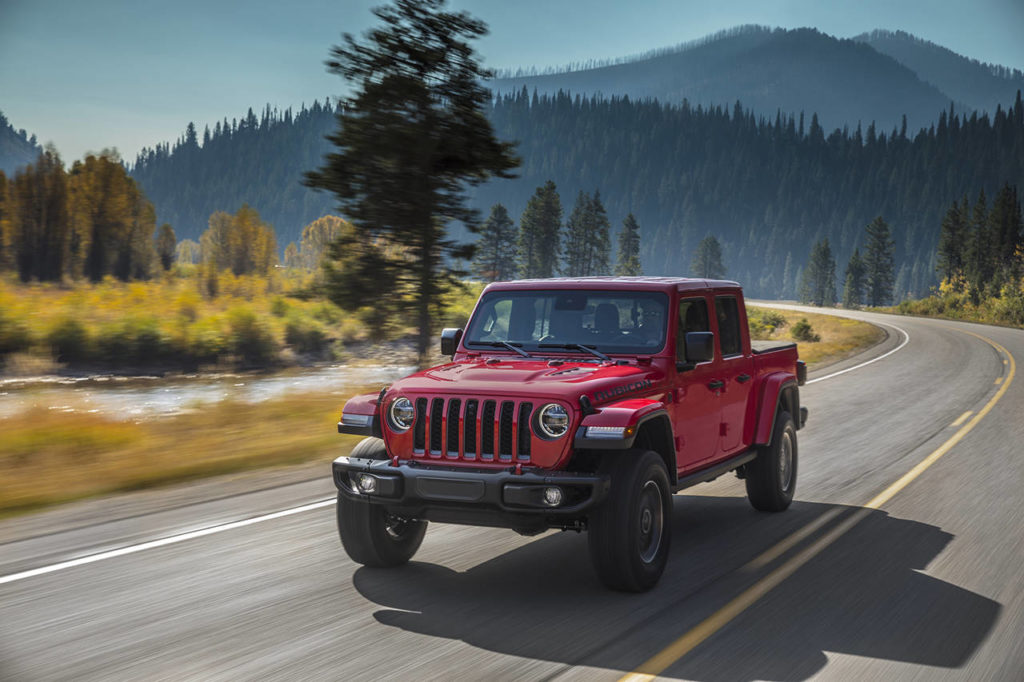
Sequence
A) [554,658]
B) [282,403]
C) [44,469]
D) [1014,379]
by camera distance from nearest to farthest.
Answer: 1. [554,658]
2. [44,469]
3. [282,403]
4. [1014,379]

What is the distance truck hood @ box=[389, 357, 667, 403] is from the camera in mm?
5379

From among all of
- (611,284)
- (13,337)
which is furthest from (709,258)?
(611,284)

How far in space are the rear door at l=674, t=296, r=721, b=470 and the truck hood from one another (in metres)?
0.33

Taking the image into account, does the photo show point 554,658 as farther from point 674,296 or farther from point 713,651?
point 674,296

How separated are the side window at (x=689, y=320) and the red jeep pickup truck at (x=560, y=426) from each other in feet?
0.06

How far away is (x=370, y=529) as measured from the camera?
5789 millimetres

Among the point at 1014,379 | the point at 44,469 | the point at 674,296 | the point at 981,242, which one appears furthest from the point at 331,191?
the point at 981,242

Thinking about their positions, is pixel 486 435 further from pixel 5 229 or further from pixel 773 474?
pixel 5 229

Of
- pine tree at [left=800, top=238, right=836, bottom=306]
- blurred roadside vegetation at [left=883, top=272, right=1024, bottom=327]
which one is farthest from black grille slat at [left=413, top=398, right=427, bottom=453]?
pine tree at [left=800, top=238, right=836, bottom=306]

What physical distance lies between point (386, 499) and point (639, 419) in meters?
1.57

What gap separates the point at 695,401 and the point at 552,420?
1.76 meters

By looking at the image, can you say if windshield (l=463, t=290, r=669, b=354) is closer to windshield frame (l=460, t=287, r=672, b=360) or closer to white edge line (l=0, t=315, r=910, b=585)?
windshield frame (l=460, t=287, r=672, b=360)

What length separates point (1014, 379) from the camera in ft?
75.0

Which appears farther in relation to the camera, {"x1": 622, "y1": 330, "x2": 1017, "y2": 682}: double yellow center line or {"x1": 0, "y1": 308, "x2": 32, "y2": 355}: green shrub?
{"x1": 0, "y1": 308, "x2": 32, "y2": 355}: green shrub
